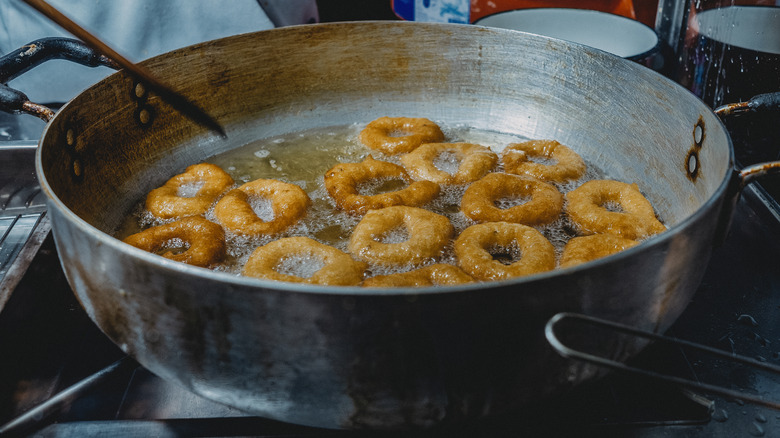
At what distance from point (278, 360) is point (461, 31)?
164 cm

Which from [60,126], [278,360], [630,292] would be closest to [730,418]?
[630,292]

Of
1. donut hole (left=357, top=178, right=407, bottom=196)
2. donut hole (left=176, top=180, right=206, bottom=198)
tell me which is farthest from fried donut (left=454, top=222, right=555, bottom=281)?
donut hole (left=176, top=180, right=206, bottom=198)

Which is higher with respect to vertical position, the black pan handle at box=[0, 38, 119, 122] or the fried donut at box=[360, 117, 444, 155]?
the black pan handle at box=[0, 38, 119, 122]

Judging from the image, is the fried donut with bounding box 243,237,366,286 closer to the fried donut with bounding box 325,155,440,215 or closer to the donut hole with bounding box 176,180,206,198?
the fried donut with bounding box 325,155,440,215

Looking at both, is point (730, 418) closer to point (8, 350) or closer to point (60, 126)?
point (8, 350)

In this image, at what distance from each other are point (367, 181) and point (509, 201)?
46 centimetres

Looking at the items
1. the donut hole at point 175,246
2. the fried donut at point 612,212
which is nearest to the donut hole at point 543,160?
the fried donut at point 612,212

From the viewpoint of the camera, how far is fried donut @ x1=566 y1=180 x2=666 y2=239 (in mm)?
1566

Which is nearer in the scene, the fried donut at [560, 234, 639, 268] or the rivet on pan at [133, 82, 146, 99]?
the fried donut at [560, 234, 639, 268]

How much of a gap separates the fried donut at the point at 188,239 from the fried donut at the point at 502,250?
2.12 ft

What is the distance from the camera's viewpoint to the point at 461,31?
2.15m

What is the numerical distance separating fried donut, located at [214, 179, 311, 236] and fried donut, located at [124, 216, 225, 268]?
5cm

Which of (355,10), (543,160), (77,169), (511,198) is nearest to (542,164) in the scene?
(543,160)

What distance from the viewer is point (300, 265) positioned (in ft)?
4.74
